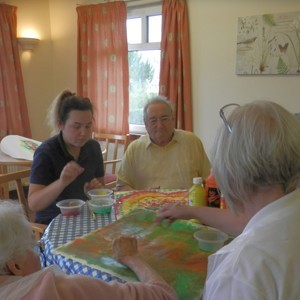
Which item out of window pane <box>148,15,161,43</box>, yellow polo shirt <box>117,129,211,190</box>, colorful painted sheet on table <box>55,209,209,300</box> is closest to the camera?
colorful painted sheet on table <box>55,209,209,300</box>

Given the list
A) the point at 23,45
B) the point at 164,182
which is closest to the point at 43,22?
the point at 23,45

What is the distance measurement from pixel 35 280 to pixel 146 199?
0.85m

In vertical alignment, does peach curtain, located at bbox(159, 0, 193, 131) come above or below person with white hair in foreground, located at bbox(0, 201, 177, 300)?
above

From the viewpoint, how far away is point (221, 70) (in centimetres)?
344

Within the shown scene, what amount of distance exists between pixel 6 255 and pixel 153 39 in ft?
11.6

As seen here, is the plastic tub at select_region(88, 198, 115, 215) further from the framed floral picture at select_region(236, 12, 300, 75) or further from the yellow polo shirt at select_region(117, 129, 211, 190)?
the framed floral picture at select_region(236, 12, 300, 75)

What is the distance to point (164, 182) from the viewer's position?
6.84ft

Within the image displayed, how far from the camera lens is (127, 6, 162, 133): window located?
3.87 m

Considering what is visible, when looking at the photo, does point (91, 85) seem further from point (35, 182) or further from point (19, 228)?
point (19, 228)

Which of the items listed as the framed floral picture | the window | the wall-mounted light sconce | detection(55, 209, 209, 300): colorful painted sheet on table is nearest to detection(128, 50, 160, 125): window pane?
the window

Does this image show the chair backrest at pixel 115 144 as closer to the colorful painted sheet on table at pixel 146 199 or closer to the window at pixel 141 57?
the window at pixel 141 57

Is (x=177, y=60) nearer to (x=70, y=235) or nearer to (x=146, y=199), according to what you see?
(x=146, y=199)

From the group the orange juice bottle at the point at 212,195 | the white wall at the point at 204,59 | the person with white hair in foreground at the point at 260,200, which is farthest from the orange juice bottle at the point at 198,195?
the white wall at the point at 204,59

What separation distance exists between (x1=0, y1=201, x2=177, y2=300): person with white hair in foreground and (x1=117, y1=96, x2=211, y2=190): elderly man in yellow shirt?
119 centimetres
